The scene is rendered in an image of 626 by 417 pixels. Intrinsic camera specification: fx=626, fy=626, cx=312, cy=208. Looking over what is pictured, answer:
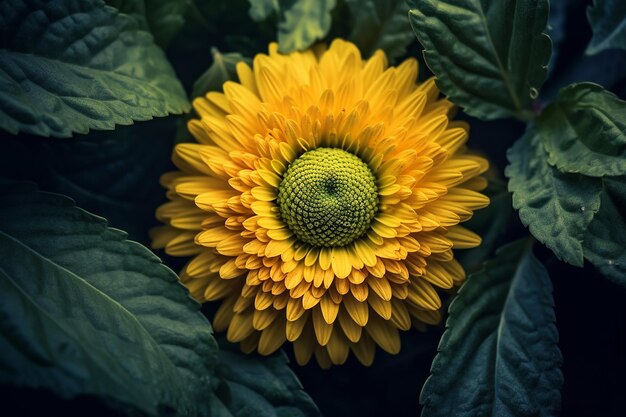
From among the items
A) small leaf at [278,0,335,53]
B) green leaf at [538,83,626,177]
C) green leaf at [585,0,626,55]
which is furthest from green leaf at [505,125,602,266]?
small leaf at [278,0,335,53]

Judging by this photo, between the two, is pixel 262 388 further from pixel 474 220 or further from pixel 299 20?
pixel 299 20

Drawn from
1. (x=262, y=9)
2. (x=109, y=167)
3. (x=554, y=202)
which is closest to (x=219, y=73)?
(x=262, y=9)

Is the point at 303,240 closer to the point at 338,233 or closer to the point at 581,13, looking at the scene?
the point at 338,233

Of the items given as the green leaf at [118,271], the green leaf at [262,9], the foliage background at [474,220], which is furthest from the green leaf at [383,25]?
the green leaf at [118,271]

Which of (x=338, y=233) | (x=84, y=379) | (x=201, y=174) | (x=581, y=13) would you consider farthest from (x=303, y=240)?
(x=581, y=13)

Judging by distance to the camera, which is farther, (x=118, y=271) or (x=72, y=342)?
(x=118, y=271)

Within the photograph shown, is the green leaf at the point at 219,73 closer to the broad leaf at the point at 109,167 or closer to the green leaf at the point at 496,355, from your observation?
the broad leaf at the point at 109,167
